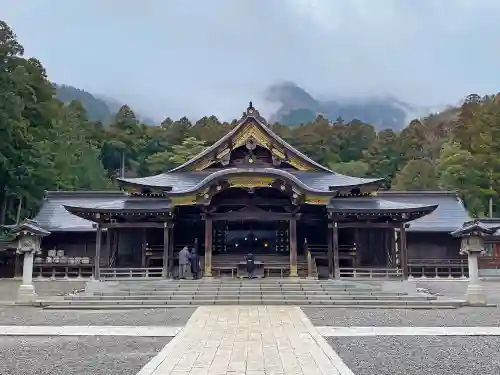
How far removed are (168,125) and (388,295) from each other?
2571 inches

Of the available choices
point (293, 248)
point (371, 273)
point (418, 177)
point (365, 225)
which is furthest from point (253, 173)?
point (418, 177)

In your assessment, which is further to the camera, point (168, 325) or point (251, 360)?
point (168, 325)

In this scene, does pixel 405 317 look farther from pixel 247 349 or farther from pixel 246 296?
pixel 247 349

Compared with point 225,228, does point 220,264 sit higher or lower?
lower

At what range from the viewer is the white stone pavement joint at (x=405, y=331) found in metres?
9.98

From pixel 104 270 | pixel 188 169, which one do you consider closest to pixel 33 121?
pixel 188 169

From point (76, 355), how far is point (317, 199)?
42.4ft

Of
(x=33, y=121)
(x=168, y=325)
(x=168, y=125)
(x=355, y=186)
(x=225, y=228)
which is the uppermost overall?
(x=168, y=125)

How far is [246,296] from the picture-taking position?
15594 mm

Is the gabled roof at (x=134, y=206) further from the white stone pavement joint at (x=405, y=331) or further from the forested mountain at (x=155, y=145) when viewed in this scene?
the forested mountain at (x=155, y=145)

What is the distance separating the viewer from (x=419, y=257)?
92.2 feet

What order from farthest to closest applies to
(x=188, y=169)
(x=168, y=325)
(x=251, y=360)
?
(x=188, y=169)
(x=168, y=325)
(x=251, y=360)

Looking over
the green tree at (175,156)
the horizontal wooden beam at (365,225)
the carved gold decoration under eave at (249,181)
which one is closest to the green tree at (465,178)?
the horizontal wooden beam at (365,225)

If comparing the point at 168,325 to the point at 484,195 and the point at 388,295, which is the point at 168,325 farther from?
the point at 484,195
